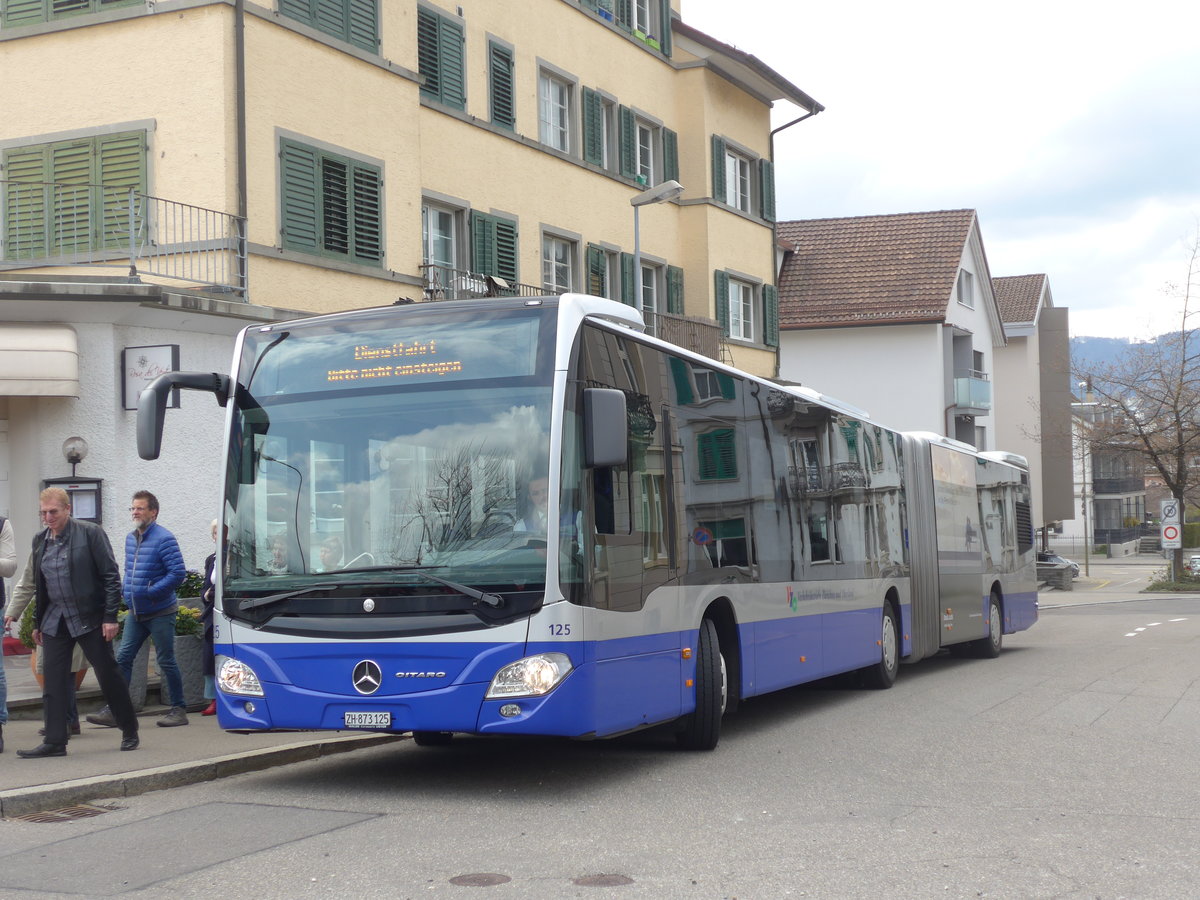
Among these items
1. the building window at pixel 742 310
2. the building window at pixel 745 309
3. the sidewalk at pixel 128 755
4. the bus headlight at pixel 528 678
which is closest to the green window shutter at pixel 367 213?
the sidewalk at pixel 128 755

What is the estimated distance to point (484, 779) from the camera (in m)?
9.70

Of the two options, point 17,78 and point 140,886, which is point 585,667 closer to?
point 140,886

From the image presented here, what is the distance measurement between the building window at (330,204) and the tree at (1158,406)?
3566 centimetres

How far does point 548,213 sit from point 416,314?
1554 cm

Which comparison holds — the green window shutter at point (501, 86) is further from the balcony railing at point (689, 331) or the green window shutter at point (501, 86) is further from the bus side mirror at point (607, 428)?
the bus side mirror at point (607, 428)

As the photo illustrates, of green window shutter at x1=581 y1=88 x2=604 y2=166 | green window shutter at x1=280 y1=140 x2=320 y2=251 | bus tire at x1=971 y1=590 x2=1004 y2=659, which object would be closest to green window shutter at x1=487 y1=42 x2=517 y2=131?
green window shutter at x1=581 y1=88 x2=604 y2=166

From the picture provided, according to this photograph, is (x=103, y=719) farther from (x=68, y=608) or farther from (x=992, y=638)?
(x=992, y=638)

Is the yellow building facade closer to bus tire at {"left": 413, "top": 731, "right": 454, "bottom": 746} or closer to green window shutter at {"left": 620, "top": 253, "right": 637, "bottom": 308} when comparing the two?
green window shutter at {"left": 620, "top": 253, "right": 637, "bottom": 308}

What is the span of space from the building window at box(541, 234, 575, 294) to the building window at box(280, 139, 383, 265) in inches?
217

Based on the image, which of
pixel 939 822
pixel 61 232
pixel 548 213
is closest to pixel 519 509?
pixel 939 822

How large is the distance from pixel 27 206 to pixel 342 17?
176 inches

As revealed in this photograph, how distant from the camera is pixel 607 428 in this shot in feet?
28.5

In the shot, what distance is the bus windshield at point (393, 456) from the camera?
8758 mm

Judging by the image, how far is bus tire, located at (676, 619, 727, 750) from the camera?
10.6 m
